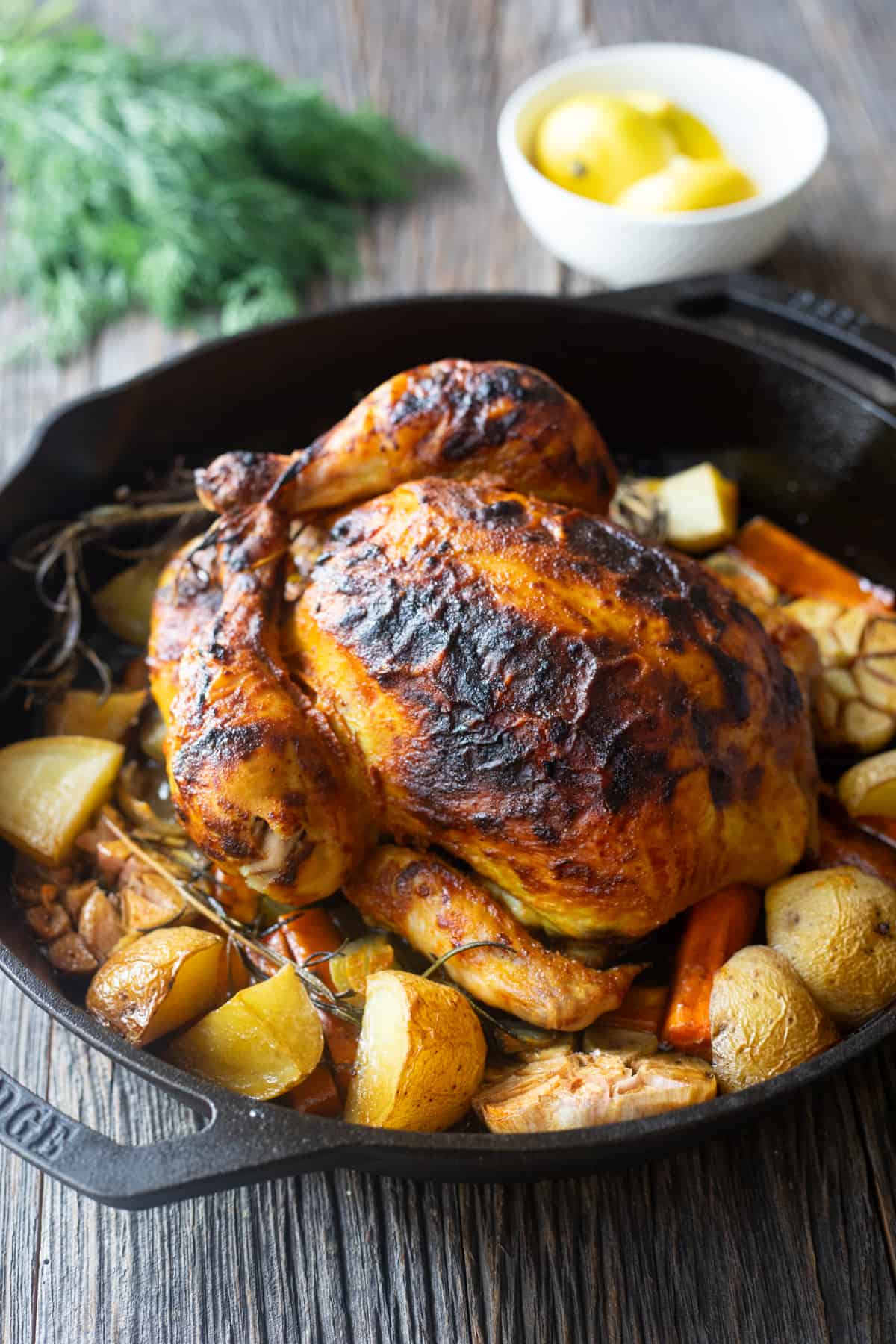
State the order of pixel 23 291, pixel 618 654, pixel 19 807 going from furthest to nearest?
pixel 23 291 < pixel 19 807 < pixel 618 654

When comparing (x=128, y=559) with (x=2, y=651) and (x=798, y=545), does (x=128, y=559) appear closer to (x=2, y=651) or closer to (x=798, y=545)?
(x=2, y=651)

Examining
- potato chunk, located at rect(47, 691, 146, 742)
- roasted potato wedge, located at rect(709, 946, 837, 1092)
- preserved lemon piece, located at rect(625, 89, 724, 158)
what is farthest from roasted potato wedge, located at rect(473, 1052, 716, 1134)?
preserved lemon piece, located at rect(625, 89, 724, 158)

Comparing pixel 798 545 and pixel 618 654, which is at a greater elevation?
pixel 618 654

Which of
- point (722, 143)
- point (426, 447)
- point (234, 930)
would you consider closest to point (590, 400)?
point (426, 447)

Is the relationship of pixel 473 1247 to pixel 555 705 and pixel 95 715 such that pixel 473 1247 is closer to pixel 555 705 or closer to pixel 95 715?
pixel 555 705

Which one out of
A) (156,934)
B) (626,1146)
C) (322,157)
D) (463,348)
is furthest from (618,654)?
(322,157)

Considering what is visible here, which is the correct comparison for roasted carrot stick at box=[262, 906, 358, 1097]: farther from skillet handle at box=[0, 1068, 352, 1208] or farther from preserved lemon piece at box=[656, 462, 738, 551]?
preserved lemon piece at box=[656, 462, 738, 551]
